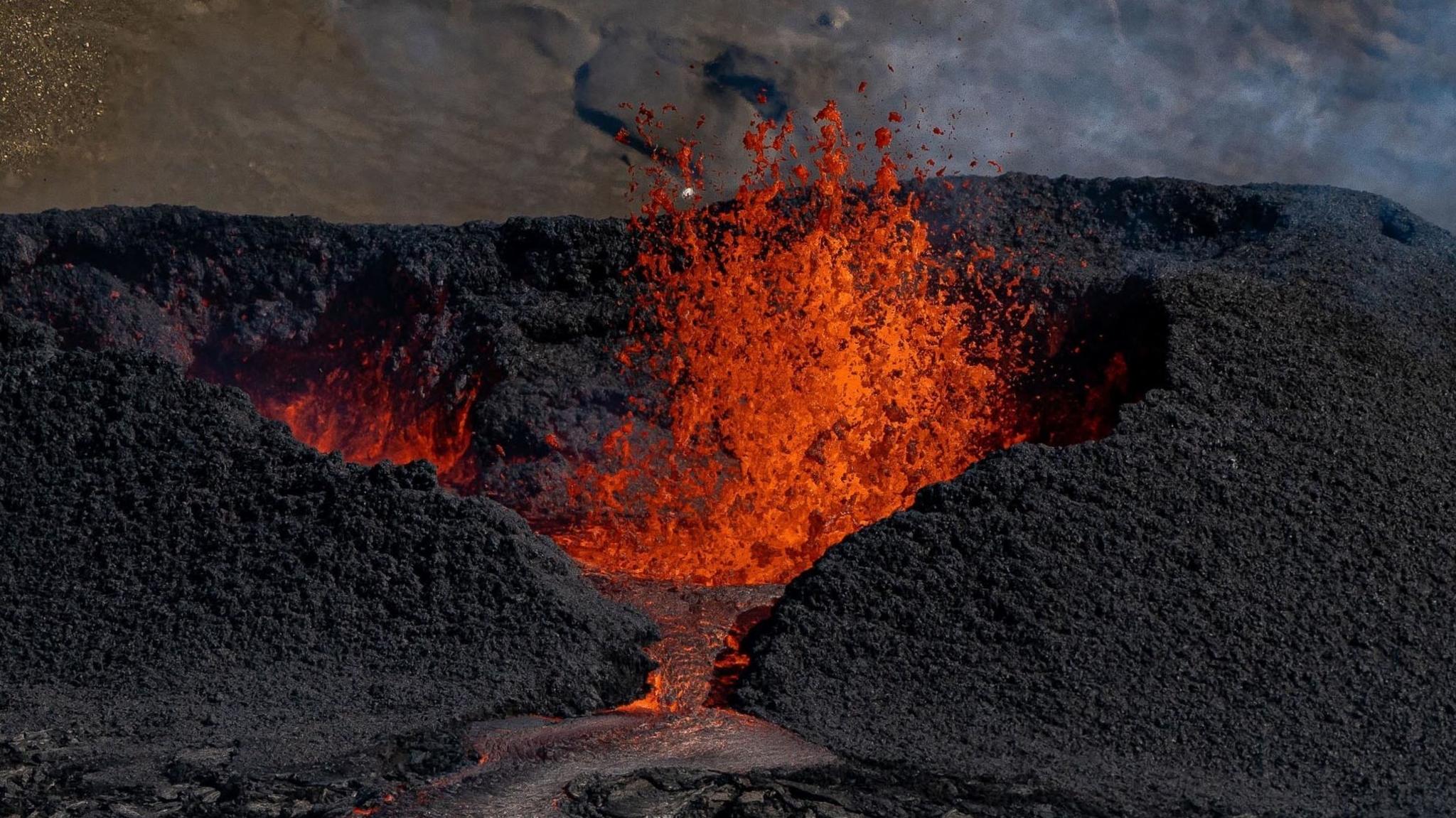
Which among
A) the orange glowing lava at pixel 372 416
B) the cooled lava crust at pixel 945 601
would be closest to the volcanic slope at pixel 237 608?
the cooled lava crust at pixel 945 601

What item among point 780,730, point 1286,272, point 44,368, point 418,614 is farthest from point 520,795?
point 1286,272

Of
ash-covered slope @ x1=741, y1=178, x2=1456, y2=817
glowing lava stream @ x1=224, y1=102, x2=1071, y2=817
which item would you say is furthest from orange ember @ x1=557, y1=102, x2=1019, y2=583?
ash-covered slope @ x1=741, y1=178, x2=1456, y2=817

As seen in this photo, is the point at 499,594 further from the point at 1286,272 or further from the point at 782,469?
the point at 1286,272

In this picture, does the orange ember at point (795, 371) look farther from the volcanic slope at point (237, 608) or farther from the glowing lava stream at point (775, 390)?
the volcanic slope at point (237, 608)

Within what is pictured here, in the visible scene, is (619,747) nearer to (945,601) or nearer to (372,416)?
(945,601)

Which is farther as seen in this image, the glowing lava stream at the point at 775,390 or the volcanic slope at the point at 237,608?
the glowing lava stream at the point at 775,390

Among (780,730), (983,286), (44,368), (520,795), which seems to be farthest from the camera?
(983,286)
